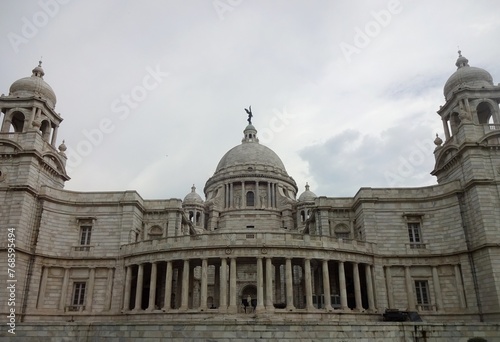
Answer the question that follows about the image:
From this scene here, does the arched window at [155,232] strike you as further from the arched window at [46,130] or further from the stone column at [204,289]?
the arched window at [46,130]

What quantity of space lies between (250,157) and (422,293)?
38414 millimetres

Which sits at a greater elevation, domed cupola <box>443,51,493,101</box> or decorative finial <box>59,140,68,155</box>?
domed cupola <box>443,51,493,101</box>

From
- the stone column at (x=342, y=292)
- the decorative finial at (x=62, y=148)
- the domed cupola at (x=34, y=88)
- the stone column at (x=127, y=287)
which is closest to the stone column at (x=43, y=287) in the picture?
the stone column at (x=127, y=287)

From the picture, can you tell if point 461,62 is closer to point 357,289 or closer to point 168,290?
point 357,289

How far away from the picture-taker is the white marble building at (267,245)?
31672 mm

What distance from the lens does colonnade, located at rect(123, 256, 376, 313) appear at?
30.6 meters

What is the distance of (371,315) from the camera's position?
1257 inches

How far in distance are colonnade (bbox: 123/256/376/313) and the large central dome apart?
1162 inches

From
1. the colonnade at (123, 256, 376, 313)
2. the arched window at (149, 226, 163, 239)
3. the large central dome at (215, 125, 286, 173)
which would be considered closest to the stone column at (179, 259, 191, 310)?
the colonnade at (123, 256, 376, 313)

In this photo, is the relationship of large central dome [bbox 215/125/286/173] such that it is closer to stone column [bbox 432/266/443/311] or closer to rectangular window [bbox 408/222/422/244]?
rectangular window [bbox 408/222/422/244]

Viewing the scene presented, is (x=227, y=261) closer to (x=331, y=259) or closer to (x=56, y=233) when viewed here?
(x=331, y=259)

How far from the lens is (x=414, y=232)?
36.4 metres

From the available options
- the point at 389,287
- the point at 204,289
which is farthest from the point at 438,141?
the point at 204,289

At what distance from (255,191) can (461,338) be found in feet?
150
